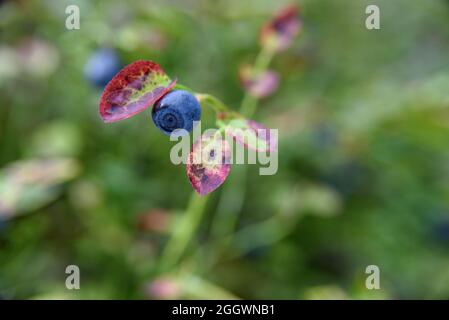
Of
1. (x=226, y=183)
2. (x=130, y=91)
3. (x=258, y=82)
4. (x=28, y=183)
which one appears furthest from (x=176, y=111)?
(x=226, y=183)

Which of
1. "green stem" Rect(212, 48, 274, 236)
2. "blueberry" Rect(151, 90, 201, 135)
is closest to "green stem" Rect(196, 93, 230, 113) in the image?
"blueberry" Rect(151, 90, 201, 135)

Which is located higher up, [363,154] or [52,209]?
[363,154]

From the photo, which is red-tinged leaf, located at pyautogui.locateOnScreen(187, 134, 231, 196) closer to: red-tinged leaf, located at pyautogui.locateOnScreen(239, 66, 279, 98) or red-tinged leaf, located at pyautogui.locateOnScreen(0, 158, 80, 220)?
red-tinged leaf, located at pyautogui.locateOnScreen(239, 66, 279, 98)

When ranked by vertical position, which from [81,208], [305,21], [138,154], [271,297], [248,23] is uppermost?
[305,21]

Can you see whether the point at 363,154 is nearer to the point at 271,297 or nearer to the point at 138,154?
the point at 271,297

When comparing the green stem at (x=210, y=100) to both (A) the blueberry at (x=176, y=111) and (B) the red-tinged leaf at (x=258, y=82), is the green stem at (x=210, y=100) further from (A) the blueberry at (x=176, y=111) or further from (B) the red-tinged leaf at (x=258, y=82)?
(B) the red-tinged leaf at (x=258, y=82)

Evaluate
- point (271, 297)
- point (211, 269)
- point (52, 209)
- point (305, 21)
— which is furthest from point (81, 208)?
point (305, 21)

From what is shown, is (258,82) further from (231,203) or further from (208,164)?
(231,203)
